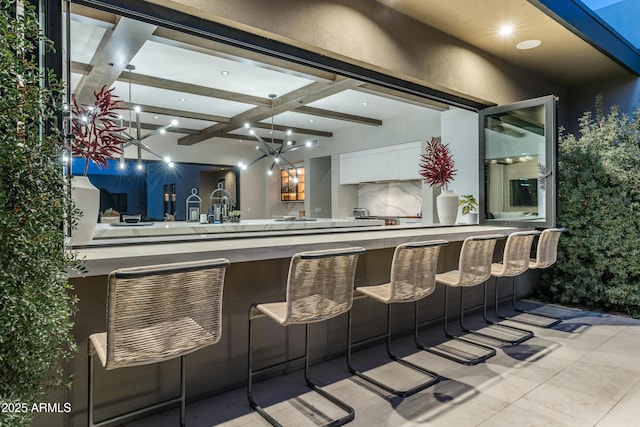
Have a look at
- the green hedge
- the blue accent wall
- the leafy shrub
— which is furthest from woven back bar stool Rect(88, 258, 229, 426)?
the blue accent wall

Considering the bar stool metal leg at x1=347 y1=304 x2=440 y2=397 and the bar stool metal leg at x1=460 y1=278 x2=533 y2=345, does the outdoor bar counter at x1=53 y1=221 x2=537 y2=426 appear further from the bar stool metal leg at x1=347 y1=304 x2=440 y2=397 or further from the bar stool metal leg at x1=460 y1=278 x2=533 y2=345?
the bar stool metal leg at x1=460 y1=278 x2=533 y2=345

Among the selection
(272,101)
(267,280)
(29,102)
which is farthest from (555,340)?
(272,101)

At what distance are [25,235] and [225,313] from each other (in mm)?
1459

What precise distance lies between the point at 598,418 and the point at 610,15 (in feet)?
16.3

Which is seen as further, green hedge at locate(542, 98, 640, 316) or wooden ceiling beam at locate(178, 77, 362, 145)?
wooden ceiling beam at locate(178, 77, 362, 145)

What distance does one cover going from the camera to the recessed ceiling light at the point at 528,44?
4035 millimetres

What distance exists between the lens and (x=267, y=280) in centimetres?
262

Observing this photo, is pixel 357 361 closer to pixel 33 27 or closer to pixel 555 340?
pixel 555 340

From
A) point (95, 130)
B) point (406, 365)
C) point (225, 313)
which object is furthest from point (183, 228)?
point (406, 365)

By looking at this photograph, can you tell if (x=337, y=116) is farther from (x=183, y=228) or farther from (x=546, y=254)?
(x=546, y=254)

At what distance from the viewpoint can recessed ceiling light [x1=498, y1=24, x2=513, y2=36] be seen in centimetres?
369

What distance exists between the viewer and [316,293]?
7.03 ft

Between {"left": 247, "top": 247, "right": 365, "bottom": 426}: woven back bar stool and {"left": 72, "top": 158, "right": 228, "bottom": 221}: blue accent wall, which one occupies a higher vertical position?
{"left": 72, "top": 158, "right": 228, "bottom": 221}: blue accent wall

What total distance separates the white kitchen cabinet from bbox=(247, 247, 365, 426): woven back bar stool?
4.98 meters
